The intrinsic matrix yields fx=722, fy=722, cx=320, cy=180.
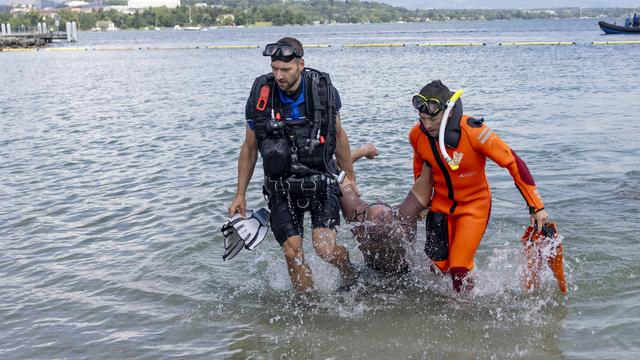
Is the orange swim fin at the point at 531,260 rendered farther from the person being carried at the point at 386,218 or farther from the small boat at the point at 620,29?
the small boat at the point at 620,29

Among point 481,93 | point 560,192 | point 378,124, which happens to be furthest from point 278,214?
point 481,93

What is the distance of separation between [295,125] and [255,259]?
2653 millimetres

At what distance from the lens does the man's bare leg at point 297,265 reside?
21.1 ft

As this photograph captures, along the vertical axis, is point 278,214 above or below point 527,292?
above

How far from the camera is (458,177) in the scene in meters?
6.19

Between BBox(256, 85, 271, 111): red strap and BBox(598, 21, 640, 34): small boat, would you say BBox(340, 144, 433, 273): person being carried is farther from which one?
BBox(598, 21, 640, 34): small boat

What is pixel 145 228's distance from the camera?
981 centimetres

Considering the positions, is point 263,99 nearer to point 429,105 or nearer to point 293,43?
point 293,43

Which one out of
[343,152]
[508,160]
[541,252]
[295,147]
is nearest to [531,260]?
[541,252]

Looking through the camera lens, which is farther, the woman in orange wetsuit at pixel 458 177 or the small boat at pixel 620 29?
the small boat at pixel 620 29

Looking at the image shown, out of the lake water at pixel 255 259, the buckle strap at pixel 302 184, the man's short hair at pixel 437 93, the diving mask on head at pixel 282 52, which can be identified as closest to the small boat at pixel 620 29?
the lake water at pixel 255 259

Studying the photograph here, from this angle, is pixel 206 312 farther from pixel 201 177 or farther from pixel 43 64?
pixel 43 64

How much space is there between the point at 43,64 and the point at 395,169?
149 feet

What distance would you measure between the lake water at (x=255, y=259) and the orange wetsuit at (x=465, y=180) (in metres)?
0.67
